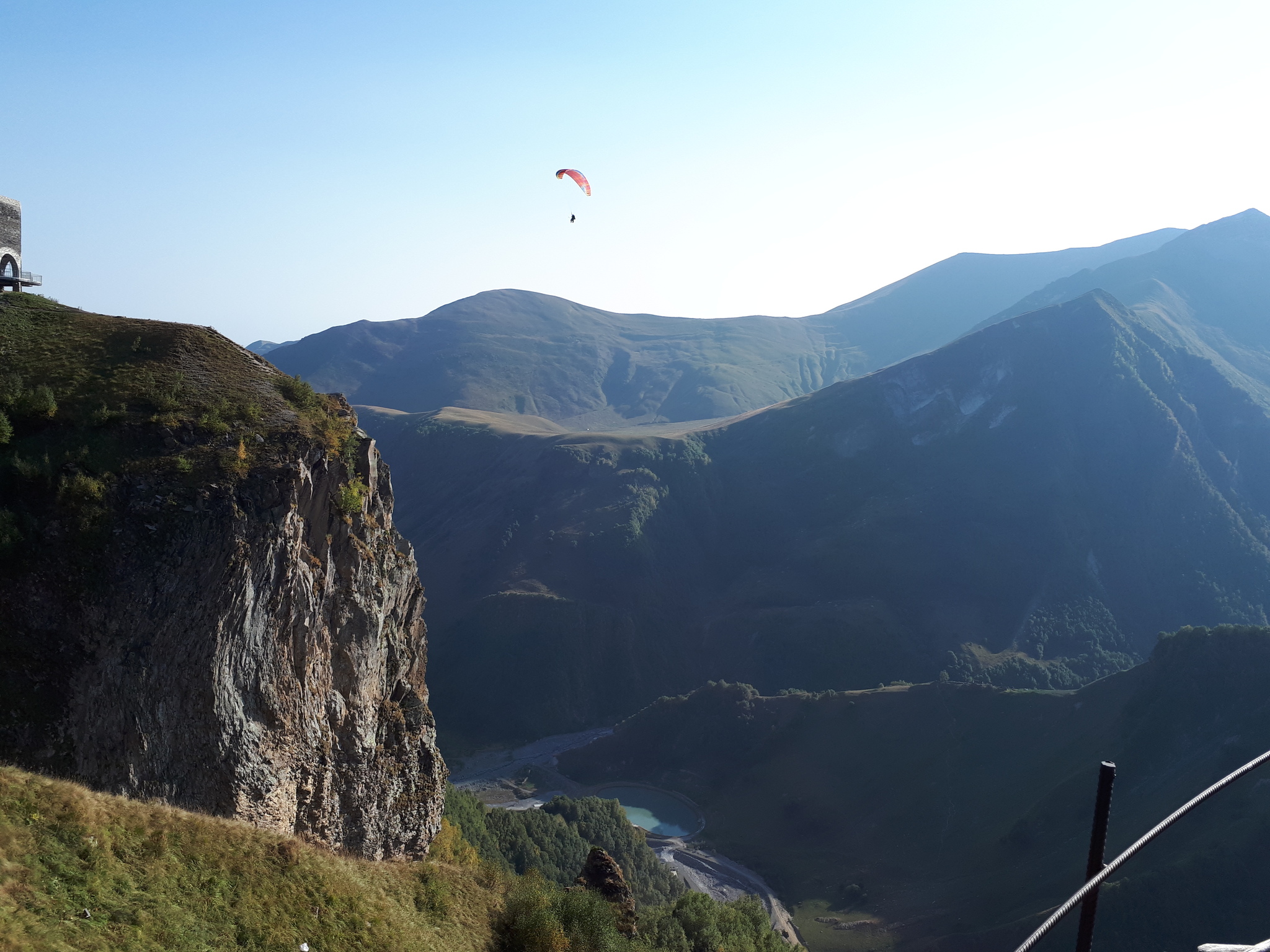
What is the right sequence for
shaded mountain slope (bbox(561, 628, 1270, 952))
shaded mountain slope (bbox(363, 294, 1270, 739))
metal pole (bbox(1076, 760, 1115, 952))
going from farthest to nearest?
shaded mountain slope (bbox(363, 294, 1270, 739)) < shaded mountain slope (bbox(561, 628, 1270, 952)) < metal pole (bbox(1076, 760, 1115, 952))

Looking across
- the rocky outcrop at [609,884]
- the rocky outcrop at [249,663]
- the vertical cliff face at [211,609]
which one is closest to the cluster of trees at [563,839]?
the rocky outcrop at [609,884]

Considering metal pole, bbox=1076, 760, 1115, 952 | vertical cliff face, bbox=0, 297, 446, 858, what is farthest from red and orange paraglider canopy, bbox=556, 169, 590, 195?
metal pole, bbox=1076, 760, 1115, 952

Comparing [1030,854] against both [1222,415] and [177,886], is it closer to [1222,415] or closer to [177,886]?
[177,886]

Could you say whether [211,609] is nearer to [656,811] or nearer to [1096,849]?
A: [1096,849]

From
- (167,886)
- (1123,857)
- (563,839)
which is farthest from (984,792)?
Answer: (1123,857)

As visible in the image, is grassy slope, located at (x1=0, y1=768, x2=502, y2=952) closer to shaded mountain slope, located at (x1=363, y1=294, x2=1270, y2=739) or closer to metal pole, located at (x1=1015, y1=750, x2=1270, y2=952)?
metal pole, located at (x1=1015, y1=750, x2=1270, y2=952)

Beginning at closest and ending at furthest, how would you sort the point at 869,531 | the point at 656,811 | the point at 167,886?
the point at 167,886 < the point at 656,811 < the point at 869,531
